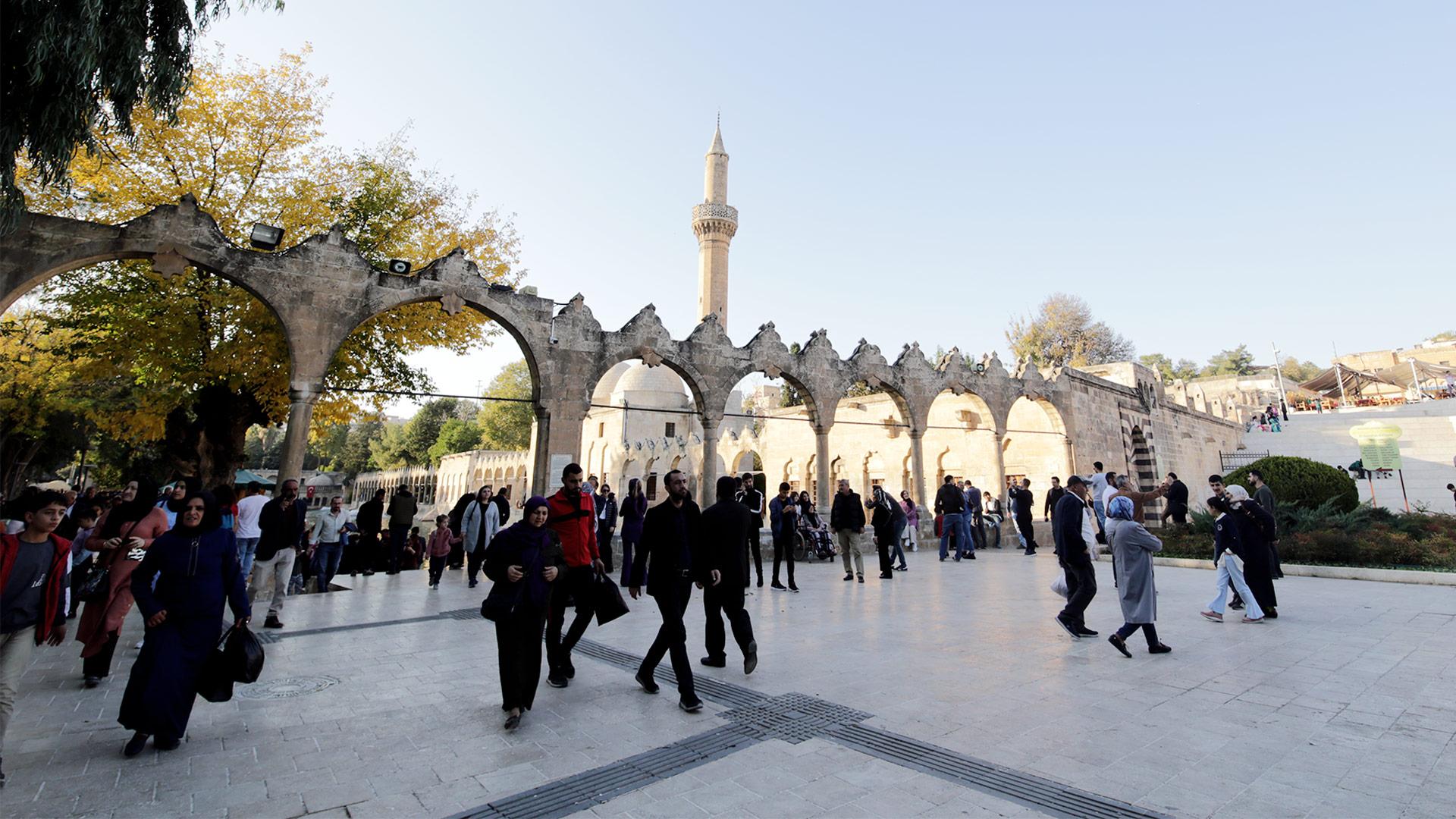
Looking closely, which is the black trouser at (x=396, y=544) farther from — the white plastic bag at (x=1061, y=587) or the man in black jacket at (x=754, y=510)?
the white plastic bag at (x=1061, y=587)

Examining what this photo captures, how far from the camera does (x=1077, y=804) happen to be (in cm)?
285

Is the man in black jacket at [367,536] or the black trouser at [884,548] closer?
the black trouser at [884,548]

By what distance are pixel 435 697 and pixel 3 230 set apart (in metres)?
8.45

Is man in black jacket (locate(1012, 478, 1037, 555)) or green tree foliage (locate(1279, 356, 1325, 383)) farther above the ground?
green tree foliage (locate(1279, 356, 1325, 383))

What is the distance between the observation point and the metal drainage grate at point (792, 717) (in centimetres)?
378

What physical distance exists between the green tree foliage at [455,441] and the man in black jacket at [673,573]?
2319 inches

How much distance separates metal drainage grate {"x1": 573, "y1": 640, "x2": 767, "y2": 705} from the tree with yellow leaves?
1016cm

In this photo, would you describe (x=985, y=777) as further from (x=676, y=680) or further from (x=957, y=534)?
(x=957, y=534)

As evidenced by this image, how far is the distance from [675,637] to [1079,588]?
13.5 ft

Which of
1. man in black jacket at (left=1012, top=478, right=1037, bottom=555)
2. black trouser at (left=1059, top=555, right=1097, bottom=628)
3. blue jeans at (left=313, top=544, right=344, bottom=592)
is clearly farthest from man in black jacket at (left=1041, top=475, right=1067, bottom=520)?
blue jeans at (left=313, top=544, right=344, bottom=592)

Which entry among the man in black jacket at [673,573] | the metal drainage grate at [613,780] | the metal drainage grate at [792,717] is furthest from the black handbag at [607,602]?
the metal drainage grate at [613,780]

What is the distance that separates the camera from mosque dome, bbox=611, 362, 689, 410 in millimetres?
42625

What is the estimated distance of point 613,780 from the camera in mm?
3160

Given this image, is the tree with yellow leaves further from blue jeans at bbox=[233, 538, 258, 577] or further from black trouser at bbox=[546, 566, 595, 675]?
black trouser at bbox=[546, 566, 595, 675]
